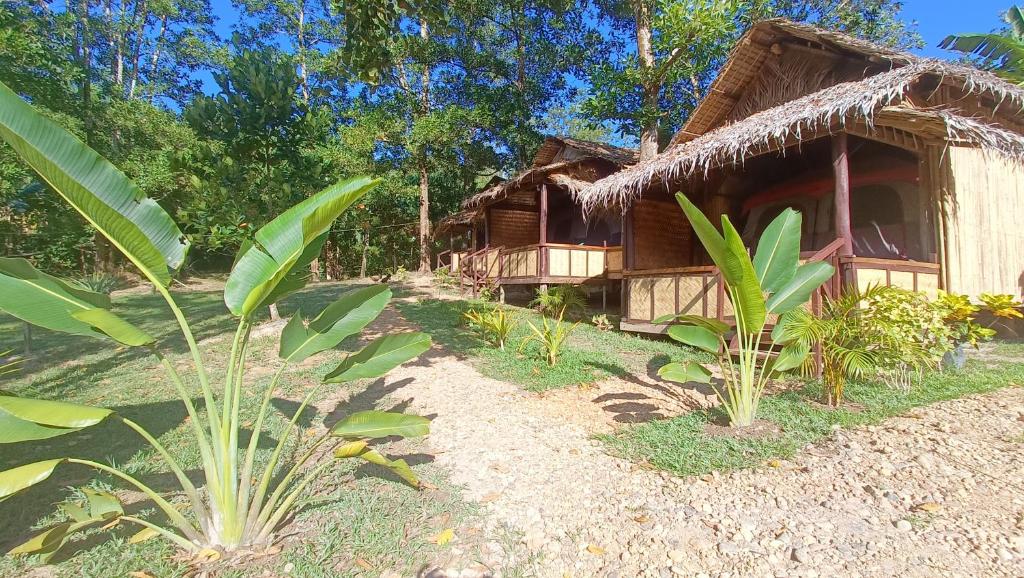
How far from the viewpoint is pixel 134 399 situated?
203 inches

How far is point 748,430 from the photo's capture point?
3.93 m

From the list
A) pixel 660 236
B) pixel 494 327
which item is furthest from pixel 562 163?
pixel 494 327

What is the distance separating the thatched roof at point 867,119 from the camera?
5230mm

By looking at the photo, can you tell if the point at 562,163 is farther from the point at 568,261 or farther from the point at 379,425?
the point at 379,425

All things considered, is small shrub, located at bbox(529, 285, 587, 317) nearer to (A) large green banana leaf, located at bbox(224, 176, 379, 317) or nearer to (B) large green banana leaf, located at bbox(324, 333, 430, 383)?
(B) large green banana leaf, located at bbox(324, 333, 430, 383)

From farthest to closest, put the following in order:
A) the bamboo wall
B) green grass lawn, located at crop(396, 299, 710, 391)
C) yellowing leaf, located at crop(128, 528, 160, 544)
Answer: the bamboo wall < green grass lawn, located at crop(396, 299, 710, 391) < yellowing leaf, located at crop(128, 528, 160, 544)

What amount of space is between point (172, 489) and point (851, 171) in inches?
416

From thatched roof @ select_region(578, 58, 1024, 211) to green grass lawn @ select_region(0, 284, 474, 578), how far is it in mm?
5896

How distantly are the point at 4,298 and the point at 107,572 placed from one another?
1.48 meters

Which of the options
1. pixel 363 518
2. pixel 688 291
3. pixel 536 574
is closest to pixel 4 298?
pixel 363 518

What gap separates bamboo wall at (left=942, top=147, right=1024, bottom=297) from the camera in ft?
21.5

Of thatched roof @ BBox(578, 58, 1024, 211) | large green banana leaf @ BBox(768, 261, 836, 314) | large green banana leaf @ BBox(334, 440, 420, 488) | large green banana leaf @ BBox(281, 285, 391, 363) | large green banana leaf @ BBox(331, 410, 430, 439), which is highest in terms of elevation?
thatched roof @ BBox(578, 58, 1024, 211)

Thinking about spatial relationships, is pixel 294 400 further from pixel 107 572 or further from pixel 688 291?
pixel 688 291

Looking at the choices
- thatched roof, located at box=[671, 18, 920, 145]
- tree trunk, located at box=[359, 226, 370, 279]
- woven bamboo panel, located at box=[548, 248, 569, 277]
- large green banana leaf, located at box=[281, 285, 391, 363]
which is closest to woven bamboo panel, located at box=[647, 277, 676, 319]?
woven bamboo panel, located at box=[548, 248, 569, 277]
